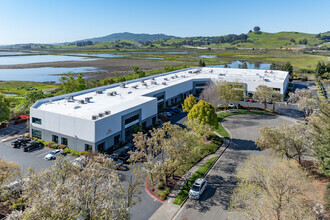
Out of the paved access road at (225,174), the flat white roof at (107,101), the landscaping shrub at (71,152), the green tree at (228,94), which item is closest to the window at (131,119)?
the flat white roof at (107,101)

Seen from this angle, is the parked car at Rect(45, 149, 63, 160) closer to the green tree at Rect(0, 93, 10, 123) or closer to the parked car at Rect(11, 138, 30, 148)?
the parked car at Rect(11, 138, 30, 148)

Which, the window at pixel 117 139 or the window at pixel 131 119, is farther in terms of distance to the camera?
the window at pixel 131 119

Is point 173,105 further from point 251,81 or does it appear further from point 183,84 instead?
point 251,81

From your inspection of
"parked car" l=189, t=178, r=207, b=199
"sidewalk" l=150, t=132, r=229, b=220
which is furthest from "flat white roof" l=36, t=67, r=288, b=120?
"parked car" l=189, t=178, r=207, b=199

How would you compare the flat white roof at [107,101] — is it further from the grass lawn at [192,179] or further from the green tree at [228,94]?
the grass lawn at [192,179]

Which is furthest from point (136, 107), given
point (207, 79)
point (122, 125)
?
point (207, 79)

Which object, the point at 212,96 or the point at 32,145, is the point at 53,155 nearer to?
the point at 32,145

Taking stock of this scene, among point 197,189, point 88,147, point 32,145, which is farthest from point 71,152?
point 197,189
